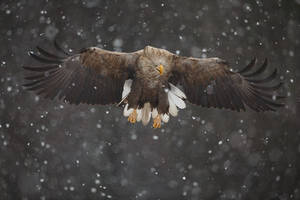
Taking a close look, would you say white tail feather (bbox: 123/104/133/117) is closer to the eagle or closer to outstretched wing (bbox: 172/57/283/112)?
the eagle

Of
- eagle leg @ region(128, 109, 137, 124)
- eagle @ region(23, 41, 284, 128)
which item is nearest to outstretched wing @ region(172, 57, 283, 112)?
eagle @ region(23, 41, 284, 128)

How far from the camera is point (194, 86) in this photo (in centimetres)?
101

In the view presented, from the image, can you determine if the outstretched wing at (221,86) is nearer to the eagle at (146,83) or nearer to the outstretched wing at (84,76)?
the eagle at (146,83)

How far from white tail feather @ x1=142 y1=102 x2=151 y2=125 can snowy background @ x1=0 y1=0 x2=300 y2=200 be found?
1 centimetres

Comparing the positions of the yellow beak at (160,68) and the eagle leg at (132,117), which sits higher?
the yellow beak at (160,68)

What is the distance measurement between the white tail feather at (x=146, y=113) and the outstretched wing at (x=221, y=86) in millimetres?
76

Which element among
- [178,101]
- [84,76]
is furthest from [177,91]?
[84,76]

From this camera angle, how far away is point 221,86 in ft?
3.30

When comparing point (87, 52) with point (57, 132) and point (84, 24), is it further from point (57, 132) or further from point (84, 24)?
point (57, 132)

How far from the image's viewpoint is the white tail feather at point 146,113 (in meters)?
0.98

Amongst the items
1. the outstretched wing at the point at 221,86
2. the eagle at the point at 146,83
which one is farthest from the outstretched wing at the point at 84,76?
the outstretched wing at the point at 221,86

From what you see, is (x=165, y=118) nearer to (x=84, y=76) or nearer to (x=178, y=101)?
(x=178, y=101)

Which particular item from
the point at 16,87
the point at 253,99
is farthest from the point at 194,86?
the point at 16,87

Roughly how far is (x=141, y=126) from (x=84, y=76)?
0.48 ft
